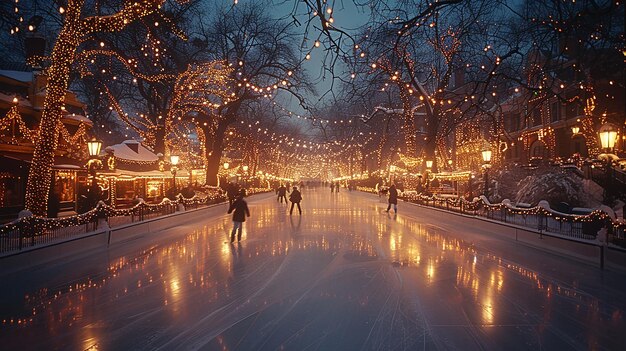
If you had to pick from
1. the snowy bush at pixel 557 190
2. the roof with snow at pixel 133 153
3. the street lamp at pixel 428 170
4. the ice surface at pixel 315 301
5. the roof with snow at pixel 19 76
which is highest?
the roof with snow at pixel 19 76

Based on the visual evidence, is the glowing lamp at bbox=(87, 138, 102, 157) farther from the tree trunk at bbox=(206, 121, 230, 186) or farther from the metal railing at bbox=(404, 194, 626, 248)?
the tree trunk at bbox=(206, 121, 230, 186)

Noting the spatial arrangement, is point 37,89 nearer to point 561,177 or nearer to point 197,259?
point 197,259

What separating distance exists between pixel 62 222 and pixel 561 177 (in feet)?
60.6

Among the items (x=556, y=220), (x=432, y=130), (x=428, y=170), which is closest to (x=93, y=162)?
(x=556, y=220)

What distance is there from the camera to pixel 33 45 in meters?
21.4

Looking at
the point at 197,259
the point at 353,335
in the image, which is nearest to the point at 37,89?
the point at 197,259

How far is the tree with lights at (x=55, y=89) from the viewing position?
12273 mm

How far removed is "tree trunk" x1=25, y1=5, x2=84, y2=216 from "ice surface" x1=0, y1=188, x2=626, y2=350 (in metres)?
2.69

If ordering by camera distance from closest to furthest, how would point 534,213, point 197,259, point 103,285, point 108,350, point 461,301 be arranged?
point 108,350, point 461,301, point 103,285, point 197,259, point 534,213

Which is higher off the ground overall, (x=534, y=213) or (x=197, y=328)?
(x=534, y=213)

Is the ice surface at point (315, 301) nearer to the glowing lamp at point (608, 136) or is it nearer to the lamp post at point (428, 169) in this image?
the glowing lamp at point (608, 136)

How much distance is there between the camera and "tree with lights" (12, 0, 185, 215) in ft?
40.3

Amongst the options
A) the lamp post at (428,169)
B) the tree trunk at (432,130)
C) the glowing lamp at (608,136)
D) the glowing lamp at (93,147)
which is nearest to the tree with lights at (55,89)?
the glowing lamp at (93,147)

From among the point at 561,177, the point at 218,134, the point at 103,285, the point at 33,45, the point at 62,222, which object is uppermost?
the point at 33,45
